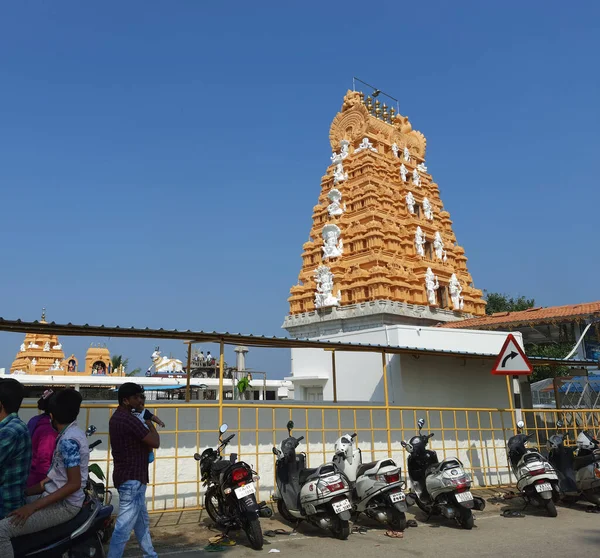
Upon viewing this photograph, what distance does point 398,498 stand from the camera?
251 inches

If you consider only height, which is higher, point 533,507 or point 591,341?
point 591,341

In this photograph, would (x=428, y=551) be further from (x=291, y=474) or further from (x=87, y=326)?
(x=87, y=326)

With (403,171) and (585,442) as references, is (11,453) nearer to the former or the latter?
(585,442)

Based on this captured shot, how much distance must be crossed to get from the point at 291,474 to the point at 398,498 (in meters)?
1.37

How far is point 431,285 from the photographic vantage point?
28953 mm

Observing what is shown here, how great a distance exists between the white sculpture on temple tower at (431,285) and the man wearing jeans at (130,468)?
25.6 metres

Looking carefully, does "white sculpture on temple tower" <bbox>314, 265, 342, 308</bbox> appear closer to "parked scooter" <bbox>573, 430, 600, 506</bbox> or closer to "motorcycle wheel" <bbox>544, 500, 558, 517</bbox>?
"parked scooter" <bbox>573, 430, 600, 506</bbox>

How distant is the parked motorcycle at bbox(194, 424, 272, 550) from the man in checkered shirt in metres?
2.91

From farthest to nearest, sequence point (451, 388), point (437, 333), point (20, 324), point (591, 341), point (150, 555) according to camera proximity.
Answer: point (591, 341) → point (437, 333) → point (451, 388) → point (20, 324) → point (150, 555)

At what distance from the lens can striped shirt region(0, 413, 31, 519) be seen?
3033mm

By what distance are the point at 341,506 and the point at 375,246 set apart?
76.1ft

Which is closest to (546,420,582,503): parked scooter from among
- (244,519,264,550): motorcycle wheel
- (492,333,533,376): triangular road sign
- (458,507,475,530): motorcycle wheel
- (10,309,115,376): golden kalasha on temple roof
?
(492,333,533,376): triangular road sign

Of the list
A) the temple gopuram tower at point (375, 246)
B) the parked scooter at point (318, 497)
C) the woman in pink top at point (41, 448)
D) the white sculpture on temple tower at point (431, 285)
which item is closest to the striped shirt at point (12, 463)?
the woman in pink top at point (41, 448)

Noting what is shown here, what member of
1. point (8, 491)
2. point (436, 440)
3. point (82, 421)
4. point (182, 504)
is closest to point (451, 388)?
point (436, 440)
